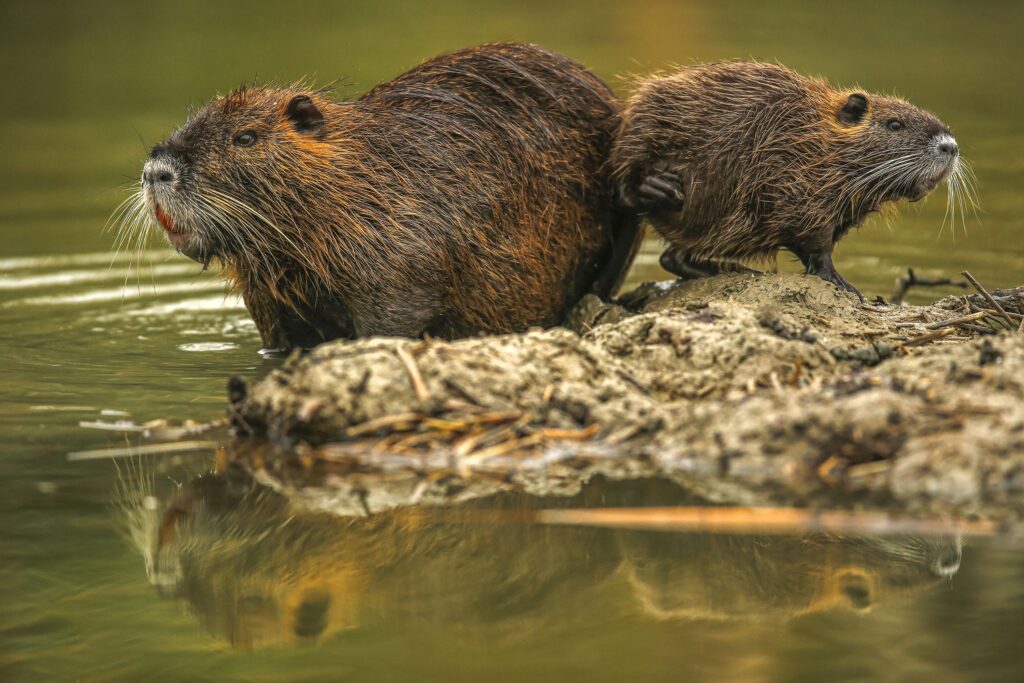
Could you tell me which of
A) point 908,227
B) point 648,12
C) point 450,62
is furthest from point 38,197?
point 648,12

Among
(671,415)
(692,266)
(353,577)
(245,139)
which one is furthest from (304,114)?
(353,577)

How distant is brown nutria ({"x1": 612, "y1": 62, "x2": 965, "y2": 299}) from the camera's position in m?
4.99

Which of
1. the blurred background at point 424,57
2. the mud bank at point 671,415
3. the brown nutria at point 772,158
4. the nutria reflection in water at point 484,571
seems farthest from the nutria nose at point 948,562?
the blurred background at point 424,57

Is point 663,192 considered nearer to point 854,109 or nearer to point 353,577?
point 854,109

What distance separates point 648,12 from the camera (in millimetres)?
15508

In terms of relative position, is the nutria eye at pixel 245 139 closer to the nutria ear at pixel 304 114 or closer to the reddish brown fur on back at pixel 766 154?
the nutria ear at pixel 304 114

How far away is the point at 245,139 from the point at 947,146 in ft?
7.76

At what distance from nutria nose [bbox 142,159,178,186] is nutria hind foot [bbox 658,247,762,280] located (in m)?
1.83

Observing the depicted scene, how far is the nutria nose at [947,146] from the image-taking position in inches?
196

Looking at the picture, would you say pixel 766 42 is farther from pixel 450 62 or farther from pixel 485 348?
pixel 485 348

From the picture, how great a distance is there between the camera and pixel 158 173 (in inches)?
184

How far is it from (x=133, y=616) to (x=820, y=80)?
3294 millimetres

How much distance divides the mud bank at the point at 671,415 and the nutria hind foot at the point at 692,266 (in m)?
0.86

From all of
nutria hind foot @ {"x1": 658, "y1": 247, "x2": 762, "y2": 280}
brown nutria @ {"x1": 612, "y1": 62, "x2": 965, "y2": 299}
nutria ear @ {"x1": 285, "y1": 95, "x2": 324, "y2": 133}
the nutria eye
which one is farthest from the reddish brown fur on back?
the nutria eye
